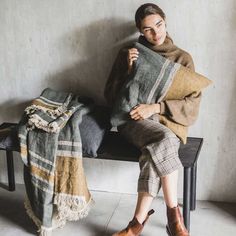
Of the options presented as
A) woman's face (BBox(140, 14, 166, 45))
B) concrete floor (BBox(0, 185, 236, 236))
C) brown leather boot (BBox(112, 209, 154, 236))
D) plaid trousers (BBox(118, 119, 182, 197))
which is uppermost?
woman's face (BBox(140, 14, 166, 45))

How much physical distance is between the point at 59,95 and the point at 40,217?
0.63 meters

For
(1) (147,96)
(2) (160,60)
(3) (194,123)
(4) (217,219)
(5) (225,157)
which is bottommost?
(4) (217,219)

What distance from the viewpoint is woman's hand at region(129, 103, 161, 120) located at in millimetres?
2217

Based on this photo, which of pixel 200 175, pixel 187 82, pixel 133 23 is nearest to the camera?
pixel 187 82

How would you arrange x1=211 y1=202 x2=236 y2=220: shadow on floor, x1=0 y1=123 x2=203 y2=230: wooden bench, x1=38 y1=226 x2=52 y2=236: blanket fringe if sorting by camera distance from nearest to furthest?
x1=0 y1=123 x2=203 y2=230: wooden bench → x1=38 y1=226 x2=52 y2=236: blanket fringe → x1=211 y1=202 x2=236 y2=220: shadow on floor

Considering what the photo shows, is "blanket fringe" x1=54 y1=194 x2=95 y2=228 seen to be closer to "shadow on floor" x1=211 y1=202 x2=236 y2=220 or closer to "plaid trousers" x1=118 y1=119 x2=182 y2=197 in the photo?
"plaid trousers" x1=118 y1=119 x2=182 y2=197

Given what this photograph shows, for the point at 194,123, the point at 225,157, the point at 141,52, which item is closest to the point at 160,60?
the point at 141,52

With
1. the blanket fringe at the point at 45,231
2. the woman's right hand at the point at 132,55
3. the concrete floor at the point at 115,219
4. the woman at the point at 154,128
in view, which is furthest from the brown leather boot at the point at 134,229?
the woman's right hand at the point at 132,55

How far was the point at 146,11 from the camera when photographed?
221 centimetres

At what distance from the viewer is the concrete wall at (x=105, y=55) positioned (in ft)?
7.65

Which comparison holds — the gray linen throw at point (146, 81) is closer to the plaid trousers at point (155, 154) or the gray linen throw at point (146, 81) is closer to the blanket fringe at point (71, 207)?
the plaid trousers at point (155, 154)

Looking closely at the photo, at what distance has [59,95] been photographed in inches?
97.0

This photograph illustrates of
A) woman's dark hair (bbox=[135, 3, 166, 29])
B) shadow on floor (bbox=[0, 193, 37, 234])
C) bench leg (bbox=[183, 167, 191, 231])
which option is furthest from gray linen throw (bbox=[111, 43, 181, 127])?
shadow on floor (bbox=[0, 193, 37, 234])

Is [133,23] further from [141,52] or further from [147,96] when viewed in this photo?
[147,96]
